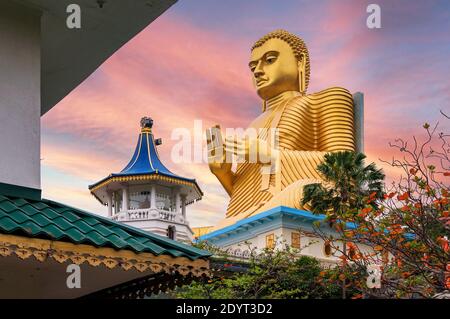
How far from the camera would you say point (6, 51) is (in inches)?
280

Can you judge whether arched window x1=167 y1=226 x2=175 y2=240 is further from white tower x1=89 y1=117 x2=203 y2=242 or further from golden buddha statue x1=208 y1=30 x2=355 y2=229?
golden buddha statue x1=208 y1=30 x2=355 y2=229

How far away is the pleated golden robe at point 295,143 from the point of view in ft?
122

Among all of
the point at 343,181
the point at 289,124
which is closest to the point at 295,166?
the point at 289,124

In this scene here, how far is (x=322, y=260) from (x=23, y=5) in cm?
2900

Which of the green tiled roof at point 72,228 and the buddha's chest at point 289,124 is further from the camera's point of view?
the buddha's chest at point 289,124

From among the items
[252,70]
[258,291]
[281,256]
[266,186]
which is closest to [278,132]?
[266,186]

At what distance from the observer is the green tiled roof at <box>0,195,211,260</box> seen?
5.89 meters

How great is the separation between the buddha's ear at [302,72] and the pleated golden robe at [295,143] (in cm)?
102

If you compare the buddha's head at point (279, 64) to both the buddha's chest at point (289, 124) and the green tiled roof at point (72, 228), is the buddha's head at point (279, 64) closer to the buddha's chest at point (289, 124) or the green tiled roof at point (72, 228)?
the buddha's chest at point (289, 124)

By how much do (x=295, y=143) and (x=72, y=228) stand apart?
3221 centimetres

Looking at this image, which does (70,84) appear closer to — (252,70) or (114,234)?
(114,234)

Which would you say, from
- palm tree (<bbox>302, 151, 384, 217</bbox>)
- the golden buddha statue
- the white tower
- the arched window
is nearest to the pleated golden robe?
the golden buddha statue

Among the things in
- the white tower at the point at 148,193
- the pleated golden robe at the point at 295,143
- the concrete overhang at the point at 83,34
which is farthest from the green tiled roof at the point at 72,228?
the white tower at the point at 148,193
